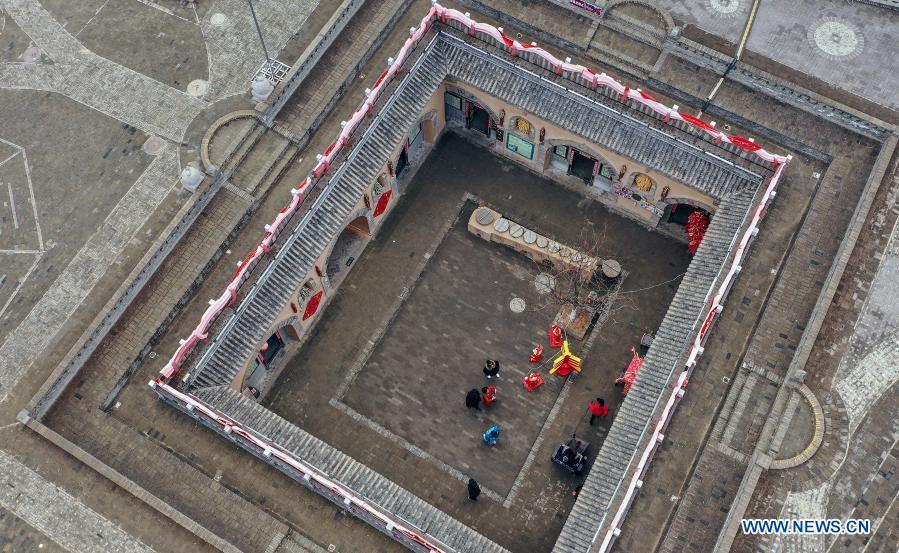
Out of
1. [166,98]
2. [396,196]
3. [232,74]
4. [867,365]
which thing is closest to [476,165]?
[396,196]

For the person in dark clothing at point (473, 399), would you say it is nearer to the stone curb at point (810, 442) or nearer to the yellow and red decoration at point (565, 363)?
the yellow and red decoration at point (565, 363)

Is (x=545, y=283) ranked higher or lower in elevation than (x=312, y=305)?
higher

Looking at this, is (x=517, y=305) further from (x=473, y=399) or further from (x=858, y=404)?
(x=858, y=404)

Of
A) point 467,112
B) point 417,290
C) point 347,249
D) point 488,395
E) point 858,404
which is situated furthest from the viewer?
point 467,112

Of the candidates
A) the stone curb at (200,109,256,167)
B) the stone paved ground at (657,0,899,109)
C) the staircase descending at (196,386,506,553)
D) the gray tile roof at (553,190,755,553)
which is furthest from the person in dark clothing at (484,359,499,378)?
the stone paved ground at (657,0,899,109)

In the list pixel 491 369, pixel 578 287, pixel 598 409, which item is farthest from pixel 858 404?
pixel 491 369

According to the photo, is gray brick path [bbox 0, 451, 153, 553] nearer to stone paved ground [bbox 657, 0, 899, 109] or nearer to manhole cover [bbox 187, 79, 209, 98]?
manhole cover [bbox 187, 79, 209, 98]

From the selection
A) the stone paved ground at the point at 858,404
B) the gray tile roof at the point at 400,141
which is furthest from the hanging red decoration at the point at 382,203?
the stone paved ground at the point at 858,404
